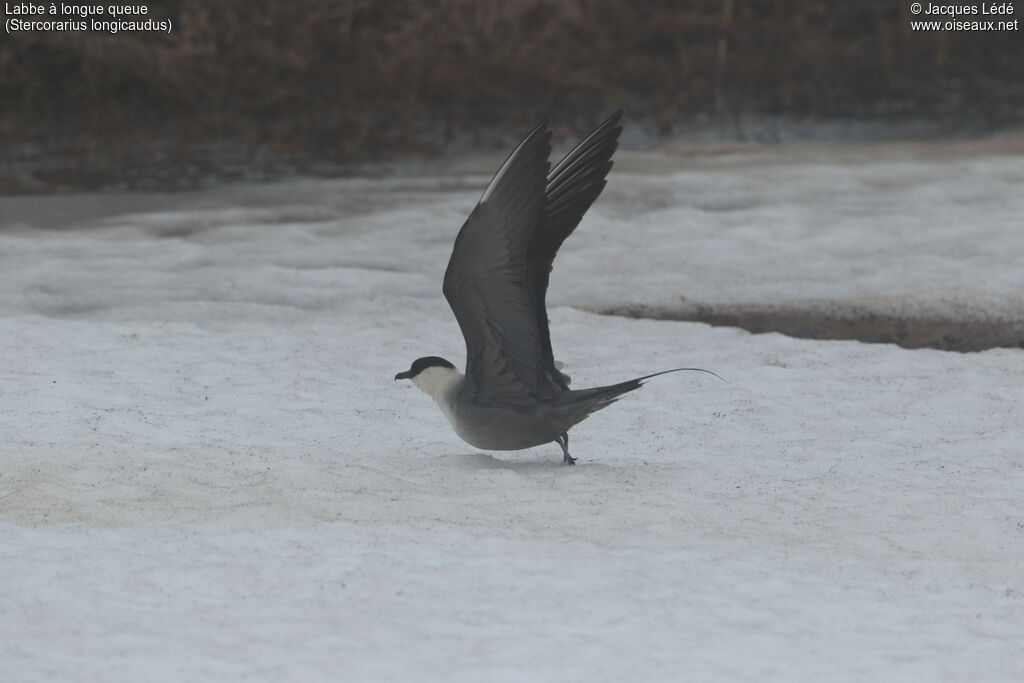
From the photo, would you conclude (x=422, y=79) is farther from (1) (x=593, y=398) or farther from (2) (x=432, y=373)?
(1) (x=593, y=398)

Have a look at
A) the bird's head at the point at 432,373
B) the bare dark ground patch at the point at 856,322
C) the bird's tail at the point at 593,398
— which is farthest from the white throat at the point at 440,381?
the bare dark ground patch at the point at 856,322

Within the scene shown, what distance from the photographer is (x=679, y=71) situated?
15648 millimetres

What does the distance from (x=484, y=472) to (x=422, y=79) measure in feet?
33.9

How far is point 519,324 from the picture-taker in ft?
15.5

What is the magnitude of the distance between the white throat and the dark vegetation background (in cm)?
747

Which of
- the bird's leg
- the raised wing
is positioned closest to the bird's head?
the raised wing

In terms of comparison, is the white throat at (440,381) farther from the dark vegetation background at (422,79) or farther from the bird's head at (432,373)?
the dark vegetation background at (422,79)

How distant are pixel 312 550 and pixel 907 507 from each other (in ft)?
6.56

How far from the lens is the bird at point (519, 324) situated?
4.58m

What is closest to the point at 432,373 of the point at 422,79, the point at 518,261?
the point at 518,261

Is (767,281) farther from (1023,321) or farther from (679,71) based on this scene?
(679,71)

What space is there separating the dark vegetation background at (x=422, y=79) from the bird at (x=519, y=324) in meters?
7.58

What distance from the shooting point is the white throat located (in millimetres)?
4820

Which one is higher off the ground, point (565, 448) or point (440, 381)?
point (440, 381)
